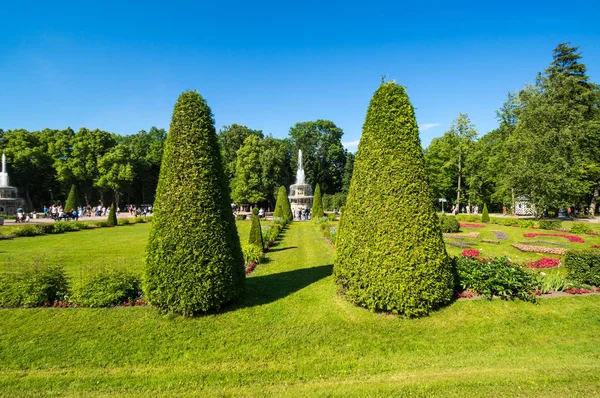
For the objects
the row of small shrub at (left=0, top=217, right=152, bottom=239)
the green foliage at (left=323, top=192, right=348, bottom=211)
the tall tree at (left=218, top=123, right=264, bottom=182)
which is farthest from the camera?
the tall tree at (left=218, top=123, right=264, bottom=182)

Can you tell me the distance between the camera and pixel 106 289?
6.94m

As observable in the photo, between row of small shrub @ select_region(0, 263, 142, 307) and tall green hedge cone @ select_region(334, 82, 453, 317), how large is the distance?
510 centimetres

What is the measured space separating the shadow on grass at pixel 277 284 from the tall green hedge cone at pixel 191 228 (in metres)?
Answer: 0.75

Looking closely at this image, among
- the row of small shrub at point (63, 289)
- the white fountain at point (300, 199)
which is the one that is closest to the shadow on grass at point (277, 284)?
the row of small shrub at point (63, 289)

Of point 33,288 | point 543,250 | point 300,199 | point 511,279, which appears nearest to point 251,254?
point 33,288

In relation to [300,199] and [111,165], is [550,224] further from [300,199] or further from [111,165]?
[111,165]

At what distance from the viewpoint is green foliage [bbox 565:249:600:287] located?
7957 millimetres

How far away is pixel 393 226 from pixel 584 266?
6.16 meters

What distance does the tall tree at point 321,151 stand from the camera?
6050 centimetres

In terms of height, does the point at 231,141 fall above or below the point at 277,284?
above

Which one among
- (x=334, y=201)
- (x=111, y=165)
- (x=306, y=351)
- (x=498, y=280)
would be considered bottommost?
(x=306, y=351)

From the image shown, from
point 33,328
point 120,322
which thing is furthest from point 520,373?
point 33,328

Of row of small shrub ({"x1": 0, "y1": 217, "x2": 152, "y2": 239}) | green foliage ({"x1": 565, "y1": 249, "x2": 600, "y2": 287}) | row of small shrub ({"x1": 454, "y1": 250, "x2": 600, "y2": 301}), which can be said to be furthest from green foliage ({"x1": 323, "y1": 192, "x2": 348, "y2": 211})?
row of small shrub ({"x1": 454, "y1": 250, "x2": 600, "y2": 301})

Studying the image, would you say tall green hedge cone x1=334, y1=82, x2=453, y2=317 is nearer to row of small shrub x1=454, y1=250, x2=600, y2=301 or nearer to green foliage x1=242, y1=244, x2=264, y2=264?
A: row of small shrub x1=454, y1=250, x2=600, y2=301
